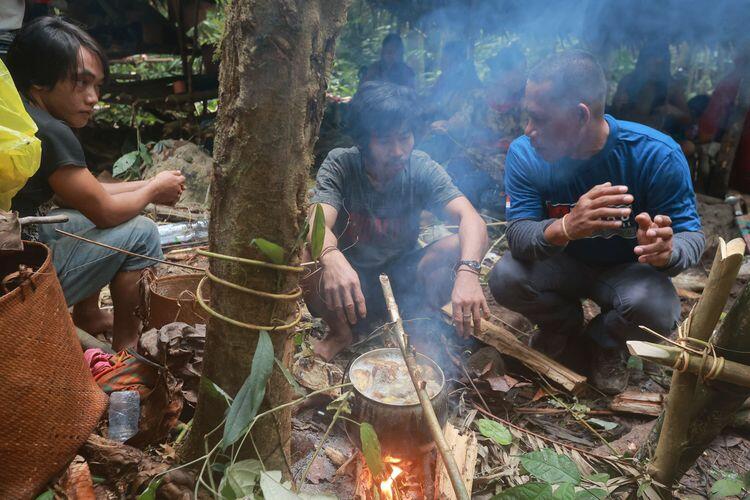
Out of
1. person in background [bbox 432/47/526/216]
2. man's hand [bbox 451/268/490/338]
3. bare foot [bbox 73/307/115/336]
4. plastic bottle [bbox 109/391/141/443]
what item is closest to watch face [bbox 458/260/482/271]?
man's hand [bbox 451/268/490/338]

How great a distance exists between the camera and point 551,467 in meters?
2.00

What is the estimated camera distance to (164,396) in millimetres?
2254

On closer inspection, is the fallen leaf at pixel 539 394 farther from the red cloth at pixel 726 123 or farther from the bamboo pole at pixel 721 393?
the red cloth at pixel 726 123

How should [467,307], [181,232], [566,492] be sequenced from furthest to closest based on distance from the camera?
[181,232], [467,307], [566,492]

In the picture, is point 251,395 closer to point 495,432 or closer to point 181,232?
point 495,432

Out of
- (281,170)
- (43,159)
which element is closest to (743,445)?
(281,170)

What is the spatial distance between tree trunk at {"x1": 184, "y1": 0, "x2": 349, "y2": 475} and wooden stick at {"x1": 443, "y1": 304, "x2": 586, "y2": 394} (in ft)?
6.57

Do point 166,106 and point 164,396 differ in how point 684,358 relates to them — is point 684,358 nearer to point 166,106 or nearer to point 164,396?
point 164,396

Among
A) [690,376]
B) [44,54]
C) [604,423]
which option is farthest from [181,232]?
[690,376]

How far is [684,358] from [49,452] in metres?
2.37

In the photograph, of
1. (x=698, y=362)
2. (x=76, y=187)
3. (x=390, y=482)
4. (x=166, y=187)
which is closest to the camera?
(x=698, y=362)

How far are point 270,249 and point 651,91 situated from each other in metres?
8.67

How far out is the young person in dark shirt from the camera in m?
2.63

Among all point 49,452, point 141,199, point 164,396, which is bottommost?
point 164,396
